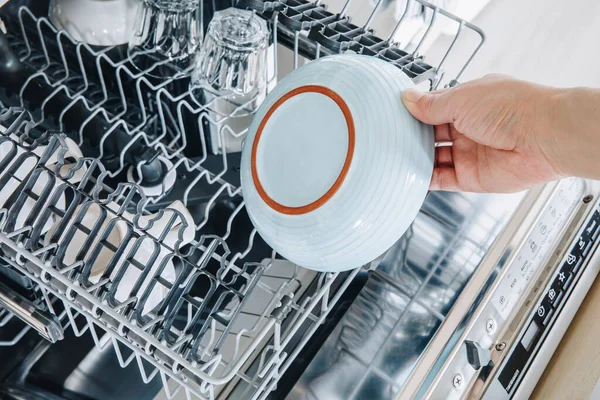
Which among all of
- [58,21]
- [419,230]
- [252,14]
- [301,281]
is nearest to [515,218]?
[419,230]

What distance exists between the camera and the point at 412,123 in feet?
1.58

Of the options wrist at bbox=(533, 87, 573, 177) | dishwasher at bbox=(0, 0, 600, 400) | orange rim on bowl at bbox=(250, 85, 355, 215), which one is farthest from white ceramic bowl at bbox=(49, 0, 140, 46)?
wrist at bbox=(533, 87, 573, 177)

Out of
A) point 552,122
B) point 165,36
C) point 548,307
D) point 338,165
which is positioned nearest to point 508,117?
point 552,122

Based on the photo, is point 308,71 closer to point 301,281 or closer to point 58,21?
point 301,281

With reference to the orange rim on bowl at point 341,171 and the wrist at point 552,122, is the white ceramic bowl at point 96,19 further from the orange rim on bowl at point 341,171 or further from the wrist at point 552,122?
the wrist at point 552,122

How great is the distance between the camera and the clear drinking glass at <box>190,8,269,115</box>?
2.22 feet

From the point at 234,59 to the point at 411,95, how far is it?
277 mm

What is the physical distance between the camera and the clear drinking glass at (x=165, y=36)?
70 centimetres

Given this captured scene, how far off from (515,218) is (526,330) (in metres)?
0.15

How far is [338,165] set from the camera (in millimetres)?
468

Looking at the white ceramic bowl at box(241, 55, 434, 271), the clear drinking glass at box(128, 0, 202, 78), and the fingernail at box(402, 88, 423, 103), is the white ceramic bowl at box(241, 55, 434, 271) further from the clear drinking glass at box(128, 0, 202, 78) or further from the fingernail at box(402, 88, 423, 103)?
the clear drinking glass at box(128, 0, 202, 78)

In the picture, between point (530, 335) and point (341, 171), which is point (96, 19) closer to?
point (341, 171)

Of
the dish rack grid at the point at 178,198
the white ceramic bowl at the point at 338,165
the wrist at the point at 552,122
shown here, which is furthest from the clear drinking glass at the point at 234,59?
the wrist at the point at 552,122

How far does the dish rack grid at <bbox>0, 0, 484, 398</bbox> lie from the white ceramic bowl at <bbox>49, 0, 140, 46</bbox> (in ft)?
0.07
